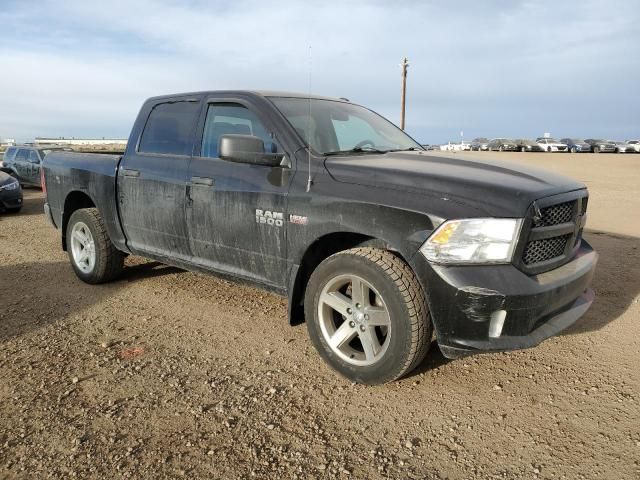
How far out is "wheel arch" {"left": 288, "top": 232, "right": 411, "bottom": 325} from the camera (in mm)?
3297

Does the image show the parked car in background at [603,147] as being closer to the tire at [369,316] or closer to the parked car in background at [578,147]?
the parked car in background at [578,147]

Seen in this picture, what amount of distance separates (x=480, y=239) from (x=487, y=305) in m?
0.35

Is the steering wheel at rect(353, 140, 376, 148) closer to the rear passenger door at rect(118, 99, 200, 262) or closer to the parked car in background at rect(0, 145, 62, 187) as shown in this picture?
the rear passenger door at rect(118, 99, 200, 262)

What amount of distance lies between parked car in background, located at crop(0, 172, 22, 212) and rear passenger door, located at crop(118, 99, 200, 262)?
25.2 ft

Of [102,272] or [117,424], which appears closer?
[117,424]

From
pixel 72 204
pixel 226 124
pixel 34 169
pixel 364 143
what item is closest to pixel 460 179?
pixel 364 143

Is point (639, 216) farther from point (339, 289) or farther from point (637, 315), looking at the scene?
point (339, 289)

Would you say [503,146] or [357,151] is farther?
[503,146]

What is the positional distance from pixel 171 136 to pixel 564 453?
372cm

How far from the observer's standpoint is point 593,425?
110 inches

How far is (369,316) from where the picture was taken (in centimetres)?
307

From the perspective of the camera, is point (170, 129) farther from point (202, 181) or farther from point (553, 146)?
point (553, 146)

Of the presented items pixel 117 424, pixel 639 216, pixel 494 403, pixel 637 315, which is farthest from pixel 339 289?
pixel 639 216

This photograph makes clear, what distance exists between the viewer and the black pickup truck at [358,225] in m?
2.72
